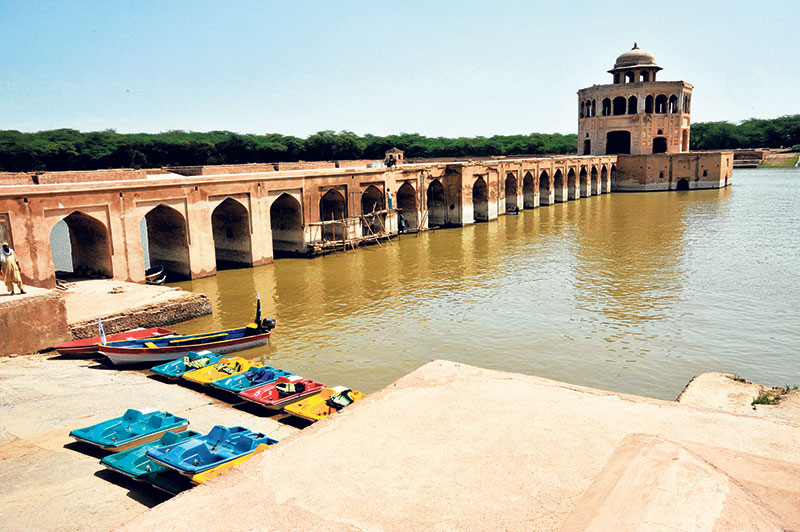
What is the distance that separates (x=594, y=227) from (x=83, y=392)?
993 inches

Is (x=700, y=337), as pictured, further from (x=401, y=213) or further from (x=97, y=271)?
(x=401, y=213)

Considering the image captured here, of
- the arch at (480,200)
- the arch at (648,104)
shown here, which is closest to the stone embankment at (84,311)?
the arch at (480,200)

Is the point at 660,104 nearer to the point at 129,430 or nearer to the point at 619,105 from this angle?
the point at 619,105

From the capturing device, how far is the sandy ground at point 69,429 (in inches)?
237

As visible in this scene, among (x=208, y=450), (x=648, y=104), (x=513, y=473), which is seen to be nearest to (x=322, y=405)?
(x=208, y=450)

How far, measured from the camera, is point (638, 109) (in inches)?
1980

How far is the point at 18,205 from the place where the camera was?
14922 millimetres

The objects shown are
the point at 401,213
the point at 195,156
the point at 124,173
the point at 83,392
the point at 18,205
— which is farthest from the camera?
the point at 195,156

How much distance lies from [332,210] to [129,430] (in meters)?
18.8

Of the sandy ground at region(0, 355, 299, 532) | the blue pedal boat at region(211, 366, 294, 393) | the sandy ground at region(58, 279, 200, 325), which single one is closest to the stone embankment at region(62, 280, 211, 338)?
the sandy ground at region(58, 279, 200, 325)

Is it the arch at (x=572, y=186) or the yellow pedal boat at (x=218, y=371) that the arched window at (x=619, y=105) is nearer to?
the arch at (x=572, y=186)

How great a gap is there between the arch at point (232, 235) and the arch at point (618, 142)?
1569 inches

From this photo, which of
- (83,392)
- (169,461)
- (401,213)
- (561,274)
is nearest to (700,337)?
(561,274)

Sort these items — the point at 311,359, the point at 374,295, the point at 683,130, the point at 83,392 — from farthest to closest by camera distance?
the point at 683,130, the point at 374,295, the point at 311,359, the point at 83,392
